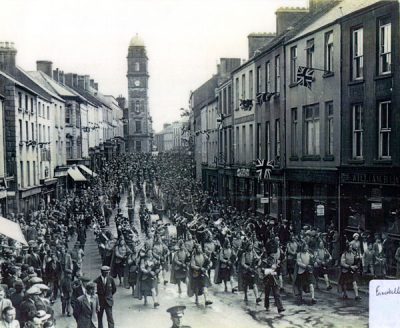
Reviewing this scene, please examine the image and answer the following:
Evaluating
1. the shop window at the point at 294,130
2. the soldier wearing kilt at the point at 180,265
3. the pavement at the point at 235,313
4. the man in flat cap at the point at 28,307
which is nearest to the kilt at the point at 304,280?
the pavement at the point at 235,313

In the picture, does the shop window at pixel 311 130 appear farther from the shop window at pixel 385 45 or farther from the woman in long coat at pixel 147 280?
the woman in long coat at pixel 147 280

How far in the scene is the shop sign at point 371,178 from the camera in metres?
10.2

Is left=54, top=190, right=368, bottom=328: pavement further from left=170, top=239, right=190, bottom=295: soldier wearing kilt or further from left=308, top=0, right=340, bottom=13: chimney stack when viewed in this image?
left=308, top=0, right=340, bottom=13: chimney stack

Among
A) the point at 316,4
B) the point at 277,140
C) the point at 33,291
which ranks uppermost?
the point at 316,4

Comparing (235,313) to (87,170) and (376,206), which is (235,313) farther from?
(87,170)

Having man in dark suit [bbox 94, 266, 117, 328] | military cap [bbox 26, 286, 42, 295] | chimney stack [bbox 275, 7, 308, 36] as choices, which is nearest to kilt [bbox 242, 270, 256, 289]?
man in dark suit [bbox 94, 266, 117, 328]

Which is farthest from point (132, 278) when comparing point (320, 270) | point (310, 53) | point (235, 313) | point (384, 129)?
point (310, 53)

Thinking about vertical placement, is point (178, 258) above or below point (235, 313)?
above

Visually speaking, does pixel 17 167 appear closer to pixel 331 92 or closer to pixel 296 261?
pixel 296 261

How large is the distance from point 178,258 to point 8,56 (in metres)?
5.96

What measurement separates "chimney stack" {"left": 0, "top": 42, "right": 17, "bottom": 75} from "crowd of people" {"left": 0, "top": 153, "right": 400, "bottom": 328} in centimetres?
347

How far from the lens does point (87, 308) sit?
8.19 meters

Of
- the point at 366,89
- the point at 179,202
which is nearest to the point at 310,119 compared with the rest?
the point at 366,89

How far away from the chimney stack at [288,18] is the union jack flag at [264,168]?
11.2 feet
